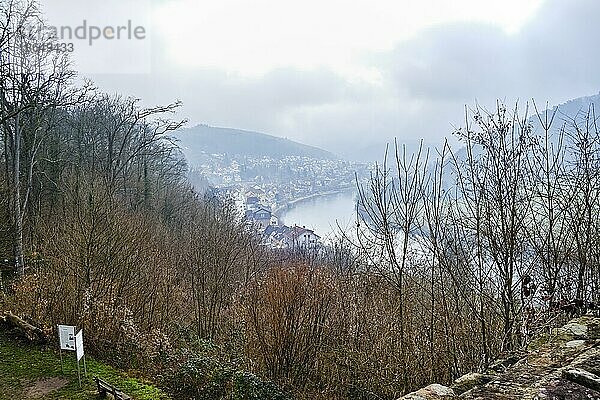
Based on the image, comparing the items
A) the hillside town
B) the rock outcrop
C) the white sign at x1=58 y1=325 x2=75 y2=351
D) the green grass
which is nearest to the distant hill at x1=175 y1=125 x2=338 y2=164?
the hillside town

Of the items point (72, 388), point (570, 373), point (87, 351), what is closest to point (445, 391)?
point (570, 373)

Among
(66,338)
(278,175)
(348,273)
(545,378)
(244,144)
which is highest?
(244,144)

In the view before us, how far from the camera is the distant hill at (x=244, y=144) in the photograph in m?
103

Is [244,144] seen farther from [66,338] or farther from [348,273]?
[66,338]

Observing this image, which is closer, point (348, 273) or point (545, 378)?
point (545, 378)

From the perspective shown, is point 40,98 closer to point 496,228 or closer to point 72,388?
point 72,388

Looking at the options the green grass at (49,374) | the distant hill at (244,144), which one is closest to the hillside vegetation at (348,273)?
the green grass at (49,374)

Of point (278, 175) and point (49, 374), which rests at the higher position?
point (278, 175)

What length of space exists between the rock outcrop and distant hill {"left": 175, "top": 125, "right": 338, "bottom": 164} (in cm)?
9715

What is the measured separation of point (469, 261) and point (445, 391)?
138 inches

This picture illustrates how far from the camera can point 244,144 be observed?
364 ft

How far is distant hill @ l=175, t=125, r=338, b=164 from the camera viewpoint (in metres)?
103

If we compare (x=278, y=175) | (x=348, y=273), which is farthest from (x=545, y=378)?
(x=278, y=175)

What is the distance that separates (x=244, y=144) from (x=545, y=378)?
111 meters
